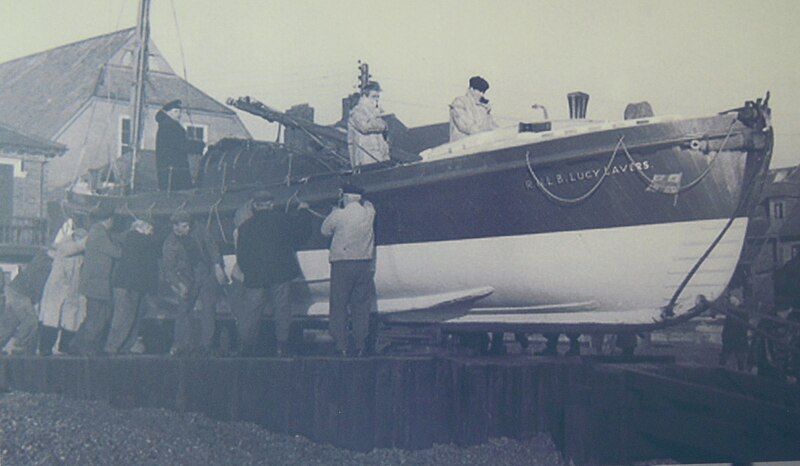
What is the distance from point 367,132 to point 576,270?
1.77m

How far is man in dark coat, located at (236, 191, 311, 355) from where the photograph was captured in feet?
16.8

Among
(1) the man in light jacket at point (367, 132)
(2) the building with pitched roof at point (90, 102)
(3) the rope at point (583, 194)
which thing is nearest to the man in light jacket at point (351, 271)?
(1) the man in light jacket at point (367, 132)

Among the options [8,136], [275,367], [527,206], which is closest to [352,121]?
[527,206]

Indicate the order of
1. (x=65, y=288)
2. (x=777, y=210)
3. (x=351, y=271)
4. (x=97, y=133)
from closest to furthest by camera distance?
(x=351, y=271)
(x=65, y=288)
(x=777, y=210)
(x=97, y=133)

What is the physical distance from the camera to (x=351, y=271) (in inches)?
184

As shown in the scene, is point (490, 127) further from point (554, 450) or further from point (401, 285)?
point (554, 450)

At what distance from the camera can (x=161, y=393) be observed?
4.73 m

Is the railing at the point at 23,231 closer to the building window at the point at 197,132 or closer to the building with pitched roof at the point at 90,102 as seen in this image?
the building with pitched roof at the point at 90,102

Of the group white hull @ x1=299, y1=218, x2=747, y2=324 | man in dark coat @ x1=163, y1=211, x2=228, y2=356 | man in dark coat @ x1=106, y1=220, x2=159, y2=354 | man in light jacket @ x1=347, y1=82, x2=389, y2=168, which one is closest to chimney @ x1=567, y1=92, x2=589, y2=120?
white hull @ x1=299, y1=218, x2=747, y2=324

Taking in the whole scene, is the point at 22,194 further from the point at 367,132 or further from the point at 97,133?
the point at 367,132

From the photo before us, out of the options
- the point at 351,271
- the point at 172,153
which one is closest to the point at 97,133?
the point at 172,153

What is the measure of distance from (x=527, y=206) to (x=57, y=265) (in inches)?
128

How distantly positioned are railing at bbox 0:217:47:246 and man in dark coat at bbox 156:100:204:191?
1176 millimetres

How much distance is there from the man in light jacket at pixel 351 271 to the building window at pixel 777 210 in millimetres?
3063
